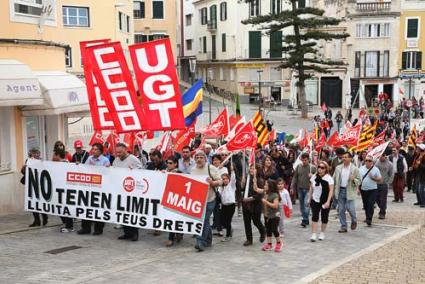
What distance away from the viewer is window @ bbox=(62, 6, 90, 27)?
36.2 metres

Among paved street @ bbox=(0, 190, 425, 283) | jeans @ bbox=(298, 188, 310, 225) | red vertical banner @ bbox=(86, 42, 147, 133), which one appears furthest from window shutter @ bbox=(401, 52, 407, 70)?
red vertical banner @ bbox=(86, 42, 147, 133)

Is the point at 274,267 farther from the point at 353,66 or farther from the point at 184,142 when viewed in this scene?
the point at 353,66

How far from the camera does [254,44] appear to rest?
54.1 m

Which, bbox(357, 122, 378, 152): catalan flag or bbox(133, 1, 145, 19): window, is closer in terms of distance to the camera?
bbox(357, 122, 378, 152): catalan flag

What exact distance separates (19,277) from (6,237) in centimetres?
270

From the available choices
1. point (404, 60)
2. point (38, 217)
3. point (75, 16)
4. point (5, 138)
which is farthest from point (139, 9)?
point (38, 217)

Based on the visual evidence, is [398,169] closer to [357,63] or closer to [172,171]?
[172,171]

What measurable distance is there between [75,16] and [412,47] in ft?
103

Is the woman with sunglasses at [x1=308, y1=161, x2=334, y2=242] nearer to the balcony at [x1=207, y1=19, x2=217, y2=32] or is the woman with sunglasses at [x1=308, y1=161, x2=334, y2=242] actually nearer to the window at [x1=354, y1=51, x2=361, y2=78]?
the window at [x1=354, y1=51, x2=361, y2=78]

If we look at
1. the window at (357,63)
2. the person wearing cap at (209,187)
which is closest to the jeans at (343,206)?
the person wearing cap at (209,187)

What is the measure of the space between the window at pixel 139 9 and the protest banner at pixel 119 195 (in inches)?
1784

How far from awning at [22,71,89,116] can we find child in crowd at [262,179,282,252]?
5.96m

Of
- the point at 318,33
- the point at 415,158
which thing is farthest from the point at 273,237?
the point at 318,33

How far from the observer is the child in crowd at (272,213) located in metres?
10.3
